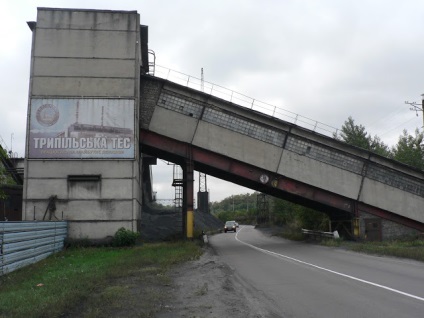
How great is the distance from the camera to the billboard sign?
82.4 ft

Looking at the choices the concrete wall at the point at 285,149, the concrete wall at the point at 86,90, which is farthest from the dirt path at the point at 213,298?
the concrete wall at the point at 285,149

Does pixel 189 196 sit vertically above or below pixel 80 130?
below

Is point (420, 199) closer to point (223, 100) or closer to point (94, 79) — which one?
point (223, 100)

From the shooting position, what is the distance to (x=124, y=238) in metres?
24.2

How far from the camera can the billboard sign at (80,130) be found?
82.4ft

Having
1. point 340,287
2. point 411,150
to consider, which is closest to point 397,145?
point 411,150

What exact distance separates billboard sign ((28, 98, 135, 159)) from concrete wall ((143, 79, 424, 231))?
2.66 m

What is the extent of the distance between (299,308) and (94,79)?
2178cm

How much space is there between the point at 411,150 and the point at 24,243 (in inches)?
1613

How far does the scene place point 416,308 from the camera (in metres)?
7.64

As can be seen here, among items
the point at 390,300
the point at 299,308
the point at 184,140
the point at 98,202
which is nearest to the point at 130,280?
the point at 299,308

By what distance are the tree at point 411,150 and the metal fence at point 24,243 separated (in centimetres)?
3581

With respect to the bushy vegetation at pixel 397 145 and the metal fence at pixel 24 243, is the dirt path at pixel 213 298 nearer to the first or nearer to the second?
the metal fence at pixel 24 243

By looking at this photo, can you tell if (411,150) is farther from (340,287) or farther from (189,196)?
(340,287)
